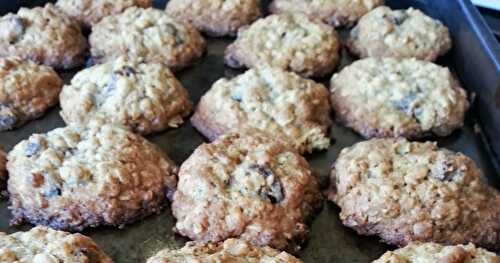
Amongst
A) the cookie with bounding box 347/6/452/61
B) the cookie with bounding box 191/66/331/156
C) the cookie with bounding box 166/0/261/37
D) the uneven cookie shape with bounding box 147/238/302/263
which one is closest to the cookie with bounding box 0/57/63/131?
the cookie with bounding box 191/66/331/156

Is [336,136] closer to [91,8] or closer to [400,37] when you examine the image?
[400,37]

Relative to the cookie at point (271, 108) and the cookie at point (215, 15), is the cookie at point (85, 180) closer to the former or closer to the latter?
the cookie at point (271, 108)

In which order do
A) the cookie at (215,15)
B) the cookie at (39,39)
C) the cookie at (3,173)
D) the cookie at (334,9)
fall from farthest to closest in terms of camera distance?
the cookie at (334,9) < the cookie at (215,15) < the cookie at (39,39) < the cookie at (3,173)

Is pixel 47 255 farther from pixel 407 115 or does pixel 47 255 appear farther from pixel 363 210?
pixel 407 115

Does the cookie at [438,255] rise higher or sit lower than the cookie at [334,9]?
→ lower

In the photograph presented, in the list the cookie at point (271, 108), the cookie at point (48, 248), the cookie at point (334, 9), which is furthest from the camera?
the cookie at point (334, 9)

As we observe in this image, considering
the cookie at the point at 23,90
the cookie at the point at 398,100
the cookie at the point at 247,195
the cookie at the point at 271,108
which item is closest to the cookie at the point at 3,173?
the cookie at the point at 23,90

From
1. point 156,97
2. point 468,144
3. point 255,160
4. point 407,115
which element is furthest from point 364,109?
point 156,97

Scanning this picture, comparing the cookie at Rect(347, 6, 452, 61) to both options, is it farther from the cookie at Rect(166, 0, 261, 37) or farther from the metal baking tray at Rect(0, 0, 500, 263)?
the cookie at Rect(166, 0, 261, 37)

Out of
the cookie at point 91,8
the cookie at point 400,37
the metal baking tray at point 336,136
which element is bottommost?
the metal baking tray at point 336,136
